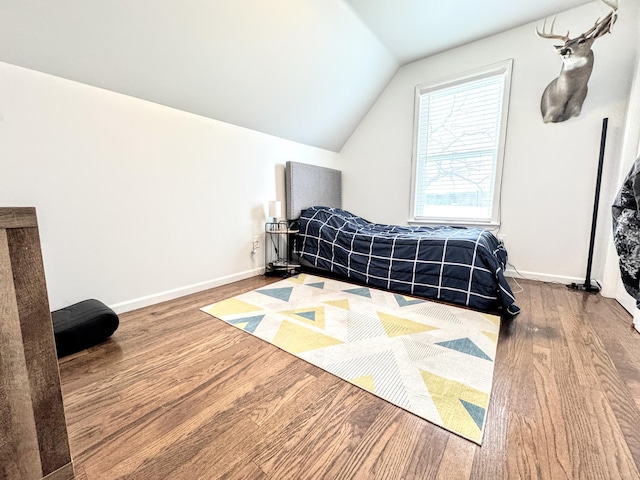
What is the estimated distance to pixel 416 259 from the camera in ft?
7.80

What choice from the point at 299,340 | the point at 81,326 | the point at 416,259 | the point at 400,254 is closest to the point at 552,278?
the point at 416,259

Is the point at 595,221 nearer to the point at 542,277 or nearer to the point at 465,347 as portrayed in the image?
the point at 542,277

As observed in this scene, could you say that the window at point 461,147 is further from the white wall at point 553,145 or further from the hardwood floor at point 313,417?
the hardwood floor at point 313,417

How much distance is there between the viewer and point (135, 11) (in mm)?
1615

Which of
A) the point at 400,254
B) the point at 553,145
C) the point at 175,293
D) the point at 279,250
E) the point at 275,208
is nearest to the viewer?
the point at 175,293

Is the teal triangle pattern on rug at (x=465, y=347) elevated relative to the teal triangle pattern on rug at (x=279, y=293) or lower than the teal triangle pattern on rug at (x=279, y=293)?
lower

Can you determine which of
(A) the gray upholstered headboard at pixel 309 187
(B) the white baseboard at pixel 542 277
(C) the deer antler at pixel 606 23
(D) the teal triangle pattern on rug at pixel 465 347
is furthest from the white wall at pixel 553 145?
(D) the teal triangle pattern on rug at pixel 465 347

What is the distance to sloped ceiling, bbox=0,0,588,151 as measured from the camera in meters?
1.55

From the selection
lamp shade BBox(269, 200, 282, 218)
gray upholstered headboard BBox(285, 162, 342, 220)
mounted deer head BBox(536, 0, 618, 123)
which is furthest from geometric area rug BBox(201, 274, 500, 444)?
mounted deer head BBox(536, 0, 618, 123)

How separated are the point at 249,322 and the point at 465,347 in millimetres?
1442

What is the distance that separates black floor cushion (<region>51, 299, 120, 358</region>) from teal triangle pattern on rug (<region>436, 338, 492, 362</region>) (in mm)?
2101

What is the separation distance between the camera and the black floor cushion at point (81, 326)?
1475 millimetres

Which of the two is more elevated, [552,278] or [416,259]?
[416,259]

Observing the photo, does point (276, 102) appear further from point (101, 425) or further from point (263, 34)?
point (101, 425)
